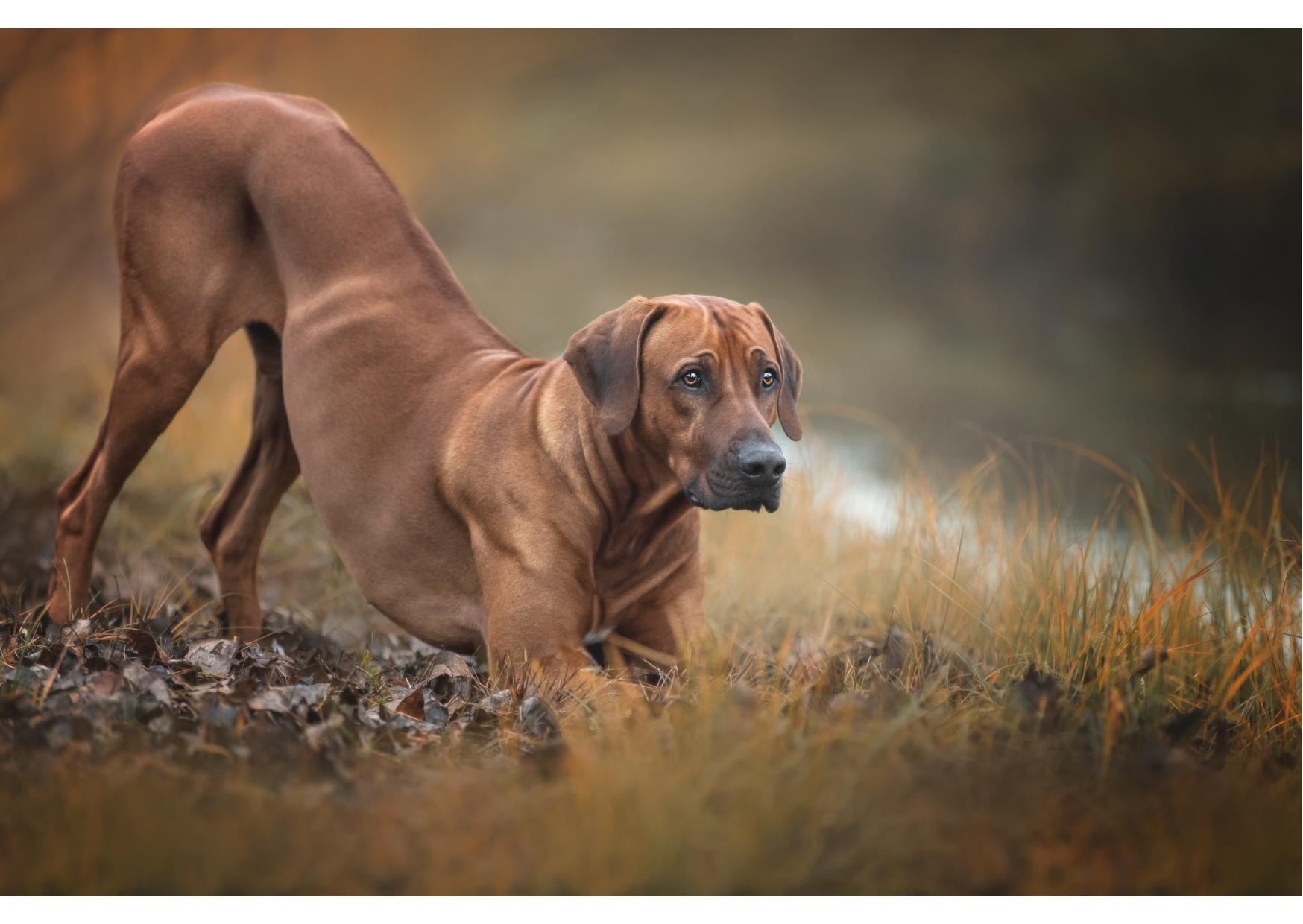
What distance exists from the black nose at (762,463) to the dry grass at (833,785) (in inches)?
20.1

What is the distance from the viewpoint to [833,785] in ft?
9.70

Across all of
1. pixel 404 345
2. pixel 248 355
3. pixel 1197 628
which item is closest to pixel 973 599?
pixel 1197 628

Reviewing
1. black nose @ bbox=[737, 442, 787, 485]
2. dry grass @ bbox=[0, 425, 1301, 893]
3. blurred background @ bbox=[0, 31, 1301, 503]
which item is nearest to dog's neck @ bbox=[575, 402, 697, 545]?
black nose @ bbox=[737, 442, 787, 485]

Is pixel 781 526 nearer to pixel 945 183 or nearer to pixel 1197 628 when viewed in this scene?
pixel 1197 628

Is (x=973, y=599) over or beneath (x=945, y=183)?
beneath

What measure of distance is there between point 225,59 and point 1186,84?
429cm

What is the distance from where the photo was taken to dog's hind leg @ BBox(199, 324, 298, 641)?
4961mm

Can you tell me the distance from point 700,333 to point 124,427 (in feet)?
7.10

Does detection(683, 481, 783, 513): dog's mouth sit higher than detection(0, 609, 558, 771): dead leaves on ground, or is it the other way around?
detection(683, 481, 783, 513): dog's mouth

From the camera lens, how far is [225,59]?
5.93 meters

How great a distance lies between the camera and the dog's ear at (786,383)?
4.00 meters

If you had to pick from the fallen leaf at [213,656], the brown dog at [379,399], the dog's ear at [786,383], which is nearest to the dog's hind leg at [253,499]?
the brown dog at [379,399]

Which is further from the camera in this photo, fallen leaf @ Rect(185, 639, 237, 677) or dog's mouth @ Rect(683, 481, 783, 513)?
fallen leaf @ Rect(185, 639, 237, 677)

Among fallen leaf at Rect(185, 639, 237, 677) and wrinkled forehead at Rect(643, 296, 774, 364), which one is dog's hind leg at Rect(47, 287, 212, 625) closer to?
fallen leaf at Rect(185, 639, 237, 677)
